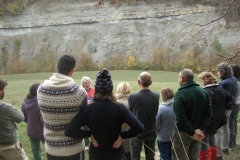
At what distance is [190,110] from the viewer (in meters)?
2.96

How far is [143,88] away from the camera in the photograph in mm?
3412

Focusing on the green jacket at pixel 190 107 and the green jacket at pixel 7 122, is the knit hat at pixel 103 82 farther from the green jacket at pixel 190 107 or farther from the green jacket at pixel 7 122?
the green jacket at pixel 7 122

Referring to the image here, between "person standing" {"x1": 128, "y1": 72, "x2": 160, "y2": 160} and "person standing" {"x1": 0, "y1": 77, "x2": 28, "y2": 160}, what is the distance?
5.38 feet

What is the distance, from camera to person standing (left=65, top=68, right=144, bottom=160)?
7.10 ft

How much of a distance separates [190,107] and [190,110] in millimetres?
49

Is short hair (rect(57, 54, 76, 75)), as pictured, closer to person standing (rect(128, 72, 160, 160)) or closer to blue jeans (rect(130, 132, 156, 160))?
person standing (rect(128, 72, 160, 160))

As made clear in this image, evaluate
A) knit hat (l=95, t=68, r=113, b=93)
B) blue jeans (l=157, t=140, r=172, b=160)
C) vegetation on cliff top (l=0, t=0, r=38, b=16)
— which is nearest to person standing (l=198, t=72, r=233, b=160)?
blue jeans (l=157, t=140, r=172, b=160)

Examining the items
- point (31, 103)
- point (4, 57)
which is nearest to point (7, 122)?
point (31, 103)

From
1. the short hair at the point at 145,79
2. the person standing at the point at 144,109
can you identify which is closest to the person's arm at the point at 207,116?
the person standing at the point at 144,109

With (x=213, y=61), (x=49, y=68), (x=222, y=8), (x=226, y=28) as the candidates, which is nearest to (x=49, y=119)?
(x=213, y=61)

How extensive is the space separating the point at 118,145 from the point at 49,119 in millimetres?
804

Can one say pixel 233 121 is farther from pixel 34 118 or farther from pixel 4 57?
pixel 4 57

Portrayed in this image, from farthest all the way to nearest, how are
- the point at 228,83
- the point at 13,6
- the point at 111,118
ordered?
the point at 13,6
the point at 228,83
the point at 111,118

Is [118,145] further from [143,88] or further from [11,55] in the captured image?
[11,55]
